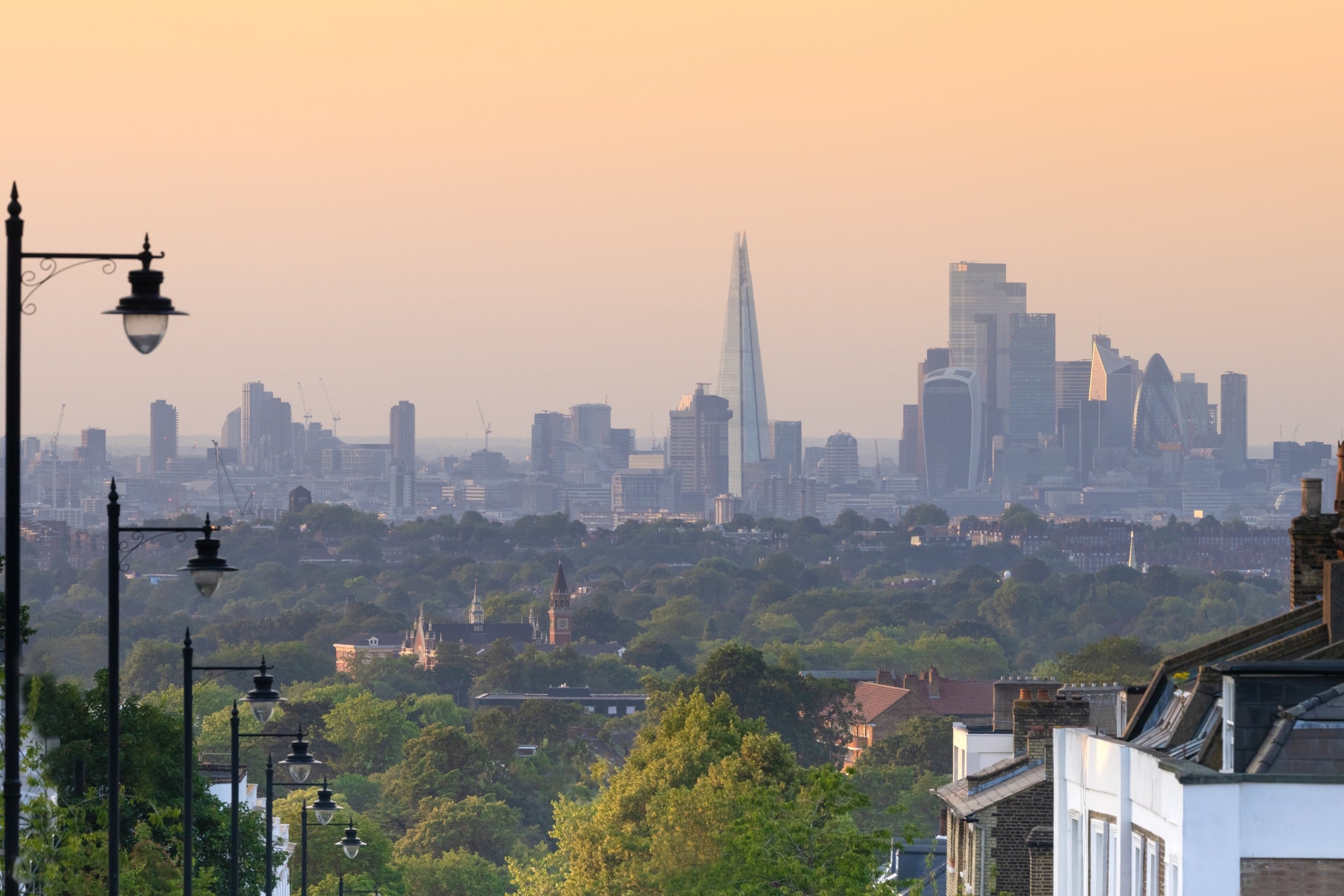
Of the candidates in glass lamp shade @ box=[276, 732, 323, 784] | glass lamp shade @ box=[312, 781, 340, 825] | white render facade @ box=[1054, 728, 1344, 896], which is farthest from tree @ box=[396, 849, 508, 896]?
white render facade @ box=[1054, 728, 1344, 896]

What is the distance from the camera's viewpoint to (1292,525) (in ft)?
107

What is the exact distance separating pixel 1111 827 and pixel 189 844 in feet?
36.0

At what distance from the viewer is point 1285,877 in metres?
22.1

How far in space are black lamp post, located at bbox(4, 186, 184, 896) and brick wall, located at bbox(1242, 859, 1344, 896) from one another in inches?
423

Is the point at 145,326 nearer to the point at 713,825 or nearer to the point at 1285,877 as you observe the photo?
the point at 1285,877

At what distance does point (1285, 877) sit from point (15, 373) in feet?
39.3

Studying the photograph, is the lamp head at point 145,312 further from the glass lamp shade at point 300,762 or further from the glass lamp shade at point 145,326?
the glass lamp shade at point 300,762

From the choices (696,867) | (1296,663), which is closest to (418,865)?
(696,867)

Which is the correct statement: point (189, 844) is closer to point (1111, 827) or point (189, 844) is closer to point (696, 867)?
point (1111, 827)

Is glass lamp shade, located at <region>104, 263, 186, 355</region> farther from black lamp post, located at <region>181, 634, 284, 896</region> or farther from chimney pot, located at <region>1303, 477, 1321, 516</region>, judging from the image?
chimney pot, located at <region>1303, 477, 1321, 516</region>

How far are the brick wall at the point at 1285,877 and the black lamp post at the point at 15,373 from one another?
35.2 feet

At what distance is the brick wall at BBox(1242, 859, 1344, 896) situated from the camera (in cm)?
2195

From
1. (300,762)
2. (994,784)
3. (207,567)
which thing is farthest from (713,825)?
(207,567)

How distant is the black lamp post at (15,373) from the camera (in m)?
17.6
